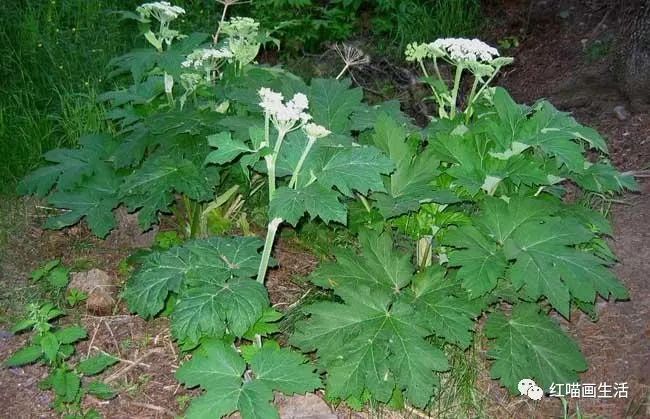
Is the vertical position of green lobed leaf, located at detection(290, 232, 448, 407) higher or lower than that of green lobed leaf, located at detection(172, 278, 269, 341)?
lower

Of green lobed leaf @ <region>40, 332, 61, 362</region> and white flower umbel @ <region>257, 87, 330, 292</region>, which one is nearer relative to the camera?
white flower umbel @ <region>257, 87, 330, 292</region>

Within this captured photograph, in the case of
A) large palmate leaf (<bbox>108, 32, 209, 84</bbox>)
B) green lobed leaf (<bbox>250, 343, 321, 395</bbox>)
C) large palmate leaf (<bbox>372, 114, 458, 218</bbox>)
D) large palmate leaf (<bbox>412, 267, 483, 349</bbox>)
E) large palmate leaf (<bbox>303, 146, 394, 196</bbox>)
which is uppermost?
large palmate leaf (<bbox>108, 32, 209, 84</bbox>)

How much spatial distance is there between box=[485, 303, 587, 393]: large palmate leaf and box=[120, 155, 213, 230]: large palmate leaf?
119 cm

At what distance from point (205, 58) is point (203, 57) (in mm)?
85

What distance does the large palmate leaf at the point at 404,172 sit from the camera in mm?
2609

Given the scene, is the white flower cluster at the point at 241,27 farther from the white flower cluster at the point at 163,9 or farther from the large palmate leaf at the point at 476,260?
the large palmate leaf at the point at 476,260

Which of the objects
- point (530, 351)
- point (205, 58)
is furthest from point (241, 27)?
point (530, 351)

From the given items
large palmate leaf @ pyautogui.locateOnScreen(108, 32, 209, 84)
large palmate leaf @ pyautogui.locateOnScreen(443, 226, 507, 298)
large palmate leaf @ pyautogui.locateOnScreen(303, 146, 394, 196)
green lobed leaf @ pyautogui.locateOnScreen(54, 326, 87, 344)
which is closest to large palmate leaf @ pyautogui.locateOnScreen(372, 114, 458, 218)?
large palmate leaf @ pyautogui.locateOnScreen(443, 226, 507, 298)

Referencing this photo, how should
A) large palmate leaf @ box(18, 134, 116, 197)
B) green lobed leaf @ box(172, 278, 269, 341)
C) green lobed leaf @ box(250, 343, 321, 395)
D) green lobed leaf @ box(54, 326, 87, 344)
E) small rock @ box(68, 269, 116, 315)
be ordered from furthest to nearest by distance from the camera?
large palmate leaf @ box(18, 134, 116, 197)
small rock @ box(68, 269, 116, 315)
green lobed leaf @ box(54, 326, 87, 344)
green lobed leaf @ box(250, 343, 321, 395)
green lobed leaf @ box(172, 278, 269, 341)

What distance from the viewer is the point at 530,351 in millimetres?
2584

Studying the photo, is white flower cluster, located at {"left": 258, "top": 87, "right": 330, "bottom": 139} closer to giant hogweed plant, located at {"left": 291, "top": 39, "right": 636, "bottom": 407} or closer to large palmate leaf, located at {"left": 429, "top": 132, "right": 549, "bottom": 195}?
giant hogweed plant, located at {"left": 291, "top": 39, "right": 636, "bottom": 407}

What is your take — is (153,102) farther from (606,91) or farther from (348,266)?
(606,91)

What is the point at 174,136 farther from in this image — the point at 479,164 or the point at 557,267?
the point at 557,267

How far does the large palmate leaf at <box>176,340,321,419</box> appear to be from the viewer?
88.2 inches
